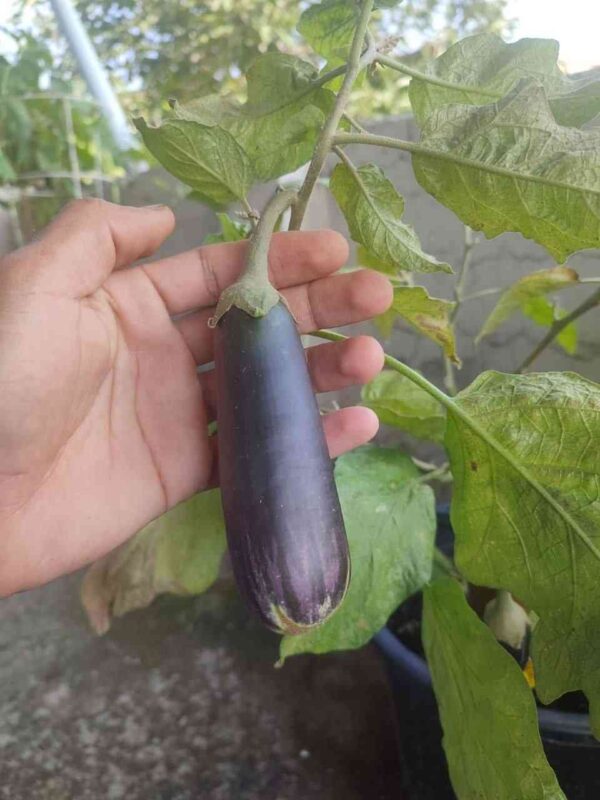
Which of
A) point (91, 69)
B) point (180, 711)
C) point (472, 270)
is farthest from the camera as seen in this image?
point (91, 69)

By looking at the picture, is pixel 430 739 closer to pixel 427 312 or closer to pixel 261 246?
pixel 427 312

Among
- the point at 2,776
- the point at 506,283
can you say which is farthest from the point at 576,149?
the point at 2,776

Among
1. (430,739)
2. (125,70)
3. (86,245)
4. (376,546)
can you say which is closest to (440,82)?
(86,245)

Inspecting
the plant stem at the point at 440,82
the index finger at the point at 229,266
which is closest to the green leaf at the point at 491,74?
the plant stem at the point at 440,82

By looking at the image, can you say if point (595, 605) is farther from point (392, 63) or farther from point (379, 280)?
point (392, 63)

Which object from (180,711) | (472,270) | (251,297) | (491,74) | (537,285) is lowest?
(180,711)

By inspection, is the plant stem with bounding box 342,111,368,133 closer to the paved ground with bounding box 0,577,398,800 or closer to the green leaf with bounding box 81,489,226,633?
the green leaf with bounding box 81,489,226,633
